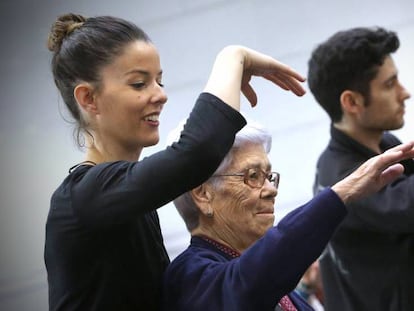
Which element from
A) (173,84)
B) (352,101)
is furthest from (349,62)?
(173,84)

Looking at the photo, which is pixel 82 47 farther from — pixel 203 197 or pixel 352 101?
pixel 352 101

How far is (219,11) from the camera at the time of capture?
376 cm

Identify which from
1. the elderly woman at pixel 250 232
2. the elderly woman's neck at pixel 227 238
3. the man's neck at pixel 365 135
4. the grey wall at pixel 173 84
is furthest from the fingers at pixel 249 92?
the grey wall at pixel 173 84

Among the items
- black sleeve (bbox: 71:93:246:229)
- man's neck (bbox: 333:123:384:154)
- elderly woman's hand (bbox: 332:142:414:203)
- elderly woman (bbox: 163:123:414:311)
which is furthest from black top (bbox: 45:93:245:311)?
man's neck (bbox: 333:123:384:154)

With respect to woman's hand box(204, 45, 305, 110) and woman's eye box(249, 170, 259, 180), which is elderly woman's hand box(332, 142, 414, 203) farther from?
woman's eye box(249, 170, 259, 180)

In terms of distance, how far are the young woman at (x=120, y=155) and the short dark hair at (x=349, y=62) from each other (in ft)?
→ 3.12

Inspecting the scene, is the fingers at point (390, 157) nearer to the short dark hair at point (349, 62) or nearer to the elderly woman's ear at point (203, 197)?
the elderly woman's ear at point (203, 197)

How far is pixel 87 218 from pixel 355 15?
2580 millimetres

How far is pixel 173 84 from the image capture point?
146 inches

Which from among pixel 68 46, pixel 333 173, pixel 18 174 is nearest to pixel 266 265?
pixel 68 46

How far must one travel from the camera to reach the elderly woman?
144 cm

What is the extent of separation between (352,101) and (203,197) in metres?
0.90

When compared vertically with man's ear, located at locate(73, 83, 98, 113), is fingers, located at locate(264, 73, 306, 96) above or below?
below

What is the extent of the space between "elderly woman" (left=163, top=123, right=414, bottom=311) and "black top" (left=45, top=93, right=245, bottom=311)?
4.0 inches
